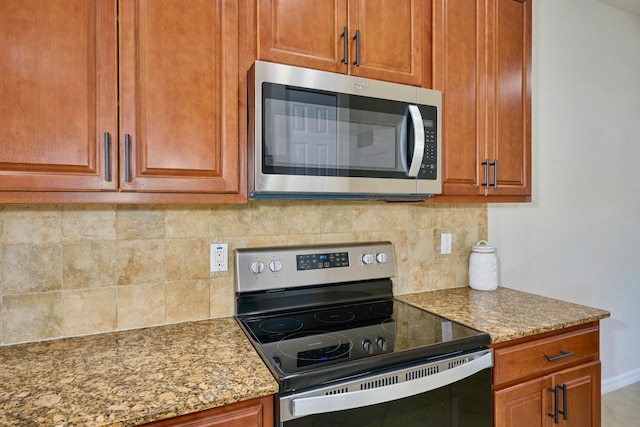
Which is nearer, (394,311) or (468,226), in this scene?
(394,311)

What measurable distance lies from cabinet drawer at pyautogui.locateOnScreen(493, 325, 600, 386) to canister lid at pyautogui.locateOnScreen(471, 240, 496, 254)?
57 centimetres

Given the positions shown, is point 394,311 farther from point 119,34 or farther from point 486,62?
point 119,34

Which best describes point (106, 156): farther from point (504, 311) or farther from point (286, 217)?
point (504, 311)

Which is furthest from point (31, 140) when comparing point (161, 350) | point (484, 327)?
point (484, 327)

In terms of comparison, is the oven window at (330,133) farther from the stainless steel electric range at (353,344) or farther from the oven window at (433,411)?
the oven window at (433,411)

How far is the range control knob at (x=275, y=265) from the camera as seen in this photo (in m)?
1.60

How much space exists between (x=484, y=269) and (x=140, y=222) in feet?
5.56

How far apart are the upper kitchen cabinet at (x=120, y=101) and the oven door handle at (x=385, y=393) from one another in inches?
27.3

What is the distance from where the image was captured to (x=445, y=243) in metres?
2.10

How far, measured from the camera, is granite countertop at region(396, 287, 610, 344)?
4.80ft

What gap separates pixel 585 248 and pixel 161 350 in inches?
108

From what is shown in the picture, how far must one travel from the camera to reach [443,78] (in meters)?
1.66

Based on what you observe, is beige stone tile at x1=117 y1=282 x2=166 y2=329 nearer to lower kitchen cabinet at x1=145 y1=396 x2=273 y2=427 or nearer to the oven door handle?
lower kitchen cabinet at x1=145 y1=396 x2=273 y2=427

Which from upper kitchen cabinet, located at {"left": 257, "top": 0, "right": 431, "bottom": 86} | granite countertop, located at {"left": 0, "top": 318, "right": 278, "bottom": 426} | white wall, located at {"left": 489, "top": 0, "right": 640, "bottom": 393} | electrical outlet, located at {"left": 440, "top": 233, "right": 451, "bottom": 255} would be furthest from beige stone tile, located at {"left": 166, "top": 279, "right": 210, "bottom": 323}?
white wall, located at {"left": 489, "top": 0, "right": 640, "bottom": 393}
